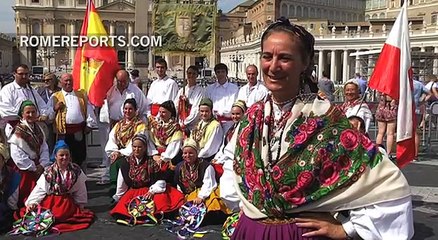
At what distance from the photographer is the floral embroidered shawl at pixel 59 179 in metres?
5.82

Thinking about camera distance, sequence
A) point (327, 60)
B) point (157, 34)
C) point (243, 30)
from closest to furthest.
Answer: point (157, 34), point (327, 60), point (243, 30)

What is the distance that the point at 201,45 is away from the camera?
8.46 metres

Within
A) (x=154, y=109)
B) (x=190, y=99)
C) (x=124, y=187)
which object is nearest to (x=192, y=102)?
(x=190, y=99)

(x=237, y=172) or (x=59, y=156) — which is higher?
(x=237, y=172)

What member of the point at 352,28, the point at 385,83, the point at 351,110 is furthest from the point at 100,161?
the point at 352,28

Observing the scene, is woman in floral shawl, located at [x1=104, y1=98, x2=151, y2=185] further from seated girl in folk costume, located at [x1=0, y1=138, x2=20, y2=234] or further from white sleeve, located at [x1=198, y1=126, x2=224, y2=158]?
seated girl in folk costume, located at [x1=0, y1=138, x2=20, y2=234]

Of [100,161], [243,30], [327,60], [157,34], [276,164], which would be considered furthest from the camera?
[243,30]

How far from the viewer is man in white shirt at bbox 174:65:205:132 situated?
7.87 meters

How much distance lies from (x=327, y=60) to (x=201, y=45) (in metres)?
60.0

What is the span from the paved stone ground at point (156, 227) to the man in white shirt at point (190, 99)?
1605 millimetres

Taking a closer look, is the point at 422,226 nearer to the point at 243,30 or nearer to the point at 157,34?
the point at 157,34

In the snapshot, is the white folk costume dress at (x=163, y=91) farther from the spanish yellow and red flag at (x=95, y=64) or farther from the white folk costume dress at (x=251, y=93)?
the white folk costume dress at (x=251, y=93)

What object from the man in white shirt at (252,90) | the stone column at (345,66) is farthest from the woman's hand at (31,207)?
the stone column at (345,66)

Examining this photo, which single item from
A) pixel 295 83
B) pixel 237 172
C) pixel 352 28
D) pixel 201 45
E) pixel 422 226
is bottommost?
pixel 422 226
